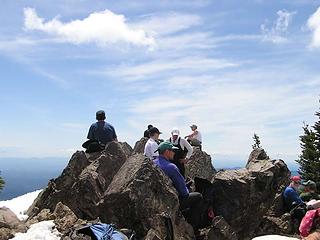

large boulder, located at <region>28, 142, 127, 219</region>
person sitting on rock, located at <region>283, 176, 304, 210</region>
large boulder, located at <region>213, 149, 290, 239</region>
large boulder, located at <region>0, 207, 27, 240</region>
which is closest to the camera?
large boulder, located at <region>0, 207, 27, 240</region>

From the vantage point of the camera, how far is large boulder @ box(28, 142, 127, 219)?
15.8 metres

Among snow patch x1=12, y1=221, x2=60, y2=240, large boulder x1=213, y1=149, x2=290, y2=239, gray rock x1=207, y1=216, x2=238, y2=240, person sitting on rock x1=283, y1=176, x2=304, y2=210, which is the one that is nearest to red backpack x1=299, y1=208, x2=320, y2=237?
gray rock x1=207, y1=216, x2=238, y2=240

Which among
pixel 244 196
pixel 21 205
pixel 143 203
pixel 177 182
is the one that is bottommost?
pixel 21 205

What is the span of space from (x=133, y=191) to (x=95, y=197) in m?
2.39

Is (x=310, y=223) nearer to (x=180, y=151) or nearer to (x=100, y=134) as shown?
(x=180, y=151)

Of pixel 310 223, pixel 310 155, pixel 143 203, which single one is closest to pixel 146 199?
pixel 143 203

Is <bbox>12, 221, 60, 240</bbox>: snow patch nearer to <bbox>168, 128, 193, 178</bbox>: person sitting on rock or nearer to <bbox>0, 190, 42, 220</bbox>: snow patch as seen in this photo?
<bbox>0, 190, 42, 220</bbox>: snow patch

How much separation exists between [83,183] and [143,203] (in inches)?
118

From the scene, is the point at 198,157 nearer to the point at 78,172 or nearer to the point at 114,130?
the point at 114,130

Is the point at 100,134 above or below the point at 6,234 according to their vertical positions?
above

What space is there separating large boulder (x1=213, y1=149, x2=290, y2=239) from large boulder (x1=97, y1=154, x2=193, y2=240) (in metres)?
2.75

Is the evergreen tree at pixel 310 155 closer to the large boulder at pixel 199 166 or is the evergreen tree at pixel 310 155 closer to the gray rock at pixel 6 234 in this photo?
the large boulder at pixel 199 166

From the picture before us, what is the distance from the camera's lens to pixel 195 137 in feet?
83.1

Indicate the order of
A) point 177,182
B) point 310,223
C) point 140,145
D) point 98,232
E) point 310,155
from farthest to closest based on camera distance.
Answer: point 310,155 < point 140,145 < point 177,182 < point 98,232 < point 310,223
